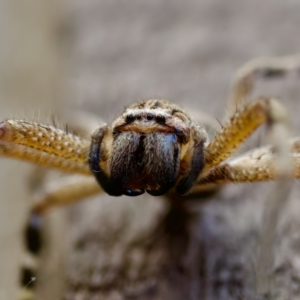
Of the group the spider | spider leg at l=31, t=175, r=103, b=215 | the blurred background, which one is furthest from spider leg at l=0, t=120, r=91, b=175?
the blurred background

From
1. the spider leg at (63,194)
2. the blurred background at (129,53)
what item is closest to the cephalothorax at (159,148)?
the spider leg at (63,194)

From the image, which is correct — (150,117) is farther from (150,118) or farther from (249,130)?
(249,130)

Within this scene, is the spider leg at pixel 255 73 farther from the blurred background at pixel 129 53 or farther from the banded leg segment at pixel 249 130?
the banded leg segment at pixel 249 130

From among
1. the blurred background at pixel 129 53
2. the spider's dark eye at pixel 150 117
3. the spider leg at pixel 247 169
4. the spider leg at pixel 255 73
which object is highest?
the blurred background at pixel 129 53

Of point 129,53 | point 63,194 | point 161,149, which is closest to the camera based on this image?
point 161,149

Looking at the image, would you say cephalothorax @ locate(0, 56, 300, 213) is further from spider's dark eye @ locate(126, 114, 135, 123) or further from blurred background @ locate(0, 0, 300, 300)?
blurred background @ locate(0, 0, 300, 300)

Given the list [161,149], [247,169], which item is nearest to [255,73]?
[247,169]

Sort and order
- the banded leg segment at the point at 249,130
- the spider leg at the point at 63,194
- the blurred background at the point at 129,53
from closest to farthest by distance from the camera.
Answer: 1. the banded leg segment at the point at 249,130
2. the spider leg at the point at 63,194
3. the blurred background at the point at 129,53
